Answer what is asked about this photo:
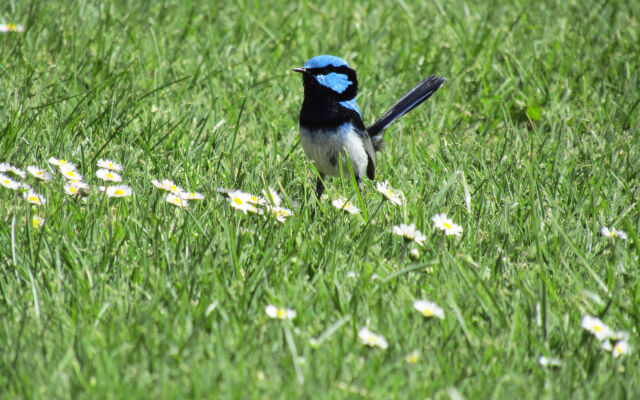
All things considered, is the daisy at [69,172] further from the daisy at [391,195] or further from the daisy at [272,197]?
the daisy at [391,195]

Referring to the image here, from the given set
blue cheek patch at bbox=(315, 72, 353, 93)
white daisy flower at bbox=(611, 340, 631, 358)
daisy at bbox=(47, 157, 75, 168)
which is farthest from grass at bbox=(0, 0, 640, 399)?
blue cheek patch at bbox=(315, 72, 353, 93)

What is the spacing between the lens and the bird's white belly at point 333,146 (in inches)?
141

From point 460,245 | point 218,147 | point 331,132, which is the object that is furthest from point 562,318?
point 218,147

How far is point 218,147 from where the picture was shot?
392 centimetres

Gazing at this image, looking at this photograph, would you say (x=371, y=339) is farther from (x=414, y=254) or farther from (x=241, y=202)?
(x=241, y=202)

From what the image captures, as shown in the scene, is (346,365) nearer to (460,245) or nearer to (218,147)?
(460,245)

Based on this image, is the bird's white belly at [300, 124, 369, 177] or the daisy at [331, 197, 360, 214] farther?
the bird's white belly at [300, 124, 369, 177]

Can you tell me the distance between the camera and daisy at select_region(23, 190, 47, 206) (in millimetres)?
A: 2775

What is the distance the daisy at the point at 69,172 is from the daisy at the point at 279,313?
1.22 meters

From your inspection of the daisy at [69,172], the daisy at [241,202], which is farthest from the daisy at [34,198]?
the daisy at [241,202]

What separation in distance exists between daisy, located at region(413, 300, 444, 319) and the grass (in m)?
0.06

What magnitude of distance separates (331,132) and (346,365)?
1695mm

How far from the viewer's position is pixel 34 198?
2.80 meters

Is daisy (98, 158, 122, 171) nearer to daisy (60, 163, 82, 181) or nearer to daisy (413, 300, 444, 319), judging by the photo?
daisy (60, 163, 82, 181)
